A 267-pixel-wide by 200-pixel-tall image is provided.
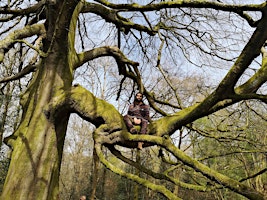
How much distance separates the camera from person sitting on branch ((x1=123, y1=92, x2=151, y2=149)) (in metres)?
3.96

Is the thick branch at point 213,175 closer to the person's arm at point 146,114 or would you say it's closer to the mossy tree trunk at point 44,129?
the person's arm at point 146,114

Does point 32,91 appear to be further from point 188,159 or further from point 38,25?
point 188,159

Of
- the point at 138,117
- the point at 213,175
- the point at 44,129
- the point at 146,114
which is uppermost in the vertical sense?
the point at 146,114

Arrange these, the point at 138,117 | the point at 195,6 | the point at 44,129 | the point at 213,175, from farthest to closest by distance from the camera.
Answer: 1. the point at 138,117
2. the point at 44,129
3. the point at 195,6
4. the point at 213,175

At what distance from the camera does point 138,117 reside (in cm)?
422

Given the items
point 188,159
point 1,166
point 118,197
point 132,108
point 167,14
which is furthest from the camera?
point 118,197

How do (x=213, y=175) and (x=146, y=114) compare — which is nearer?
(x=213, y=175)

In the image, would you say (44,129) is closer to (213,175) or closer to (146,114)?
(146,114)

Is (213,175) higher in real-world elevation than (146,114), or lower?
lower

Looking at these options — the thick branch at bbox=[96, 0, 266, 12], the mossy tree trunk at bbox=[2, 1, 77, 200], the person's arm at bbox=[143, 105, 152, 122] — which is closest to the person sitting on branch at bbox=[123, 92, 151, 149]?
the person's arm at bbox=[143, 105, 152, 122]

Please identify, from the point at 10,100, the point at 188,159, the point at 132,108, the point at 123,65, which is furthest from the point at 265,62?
A: the point at 10,100

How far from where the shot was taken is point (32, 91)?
458cm

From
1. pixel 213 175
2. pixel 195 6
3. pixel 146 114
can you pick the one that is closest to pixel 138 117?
pixel 146 114

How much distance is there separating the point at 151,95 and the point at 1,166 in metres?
10.8
